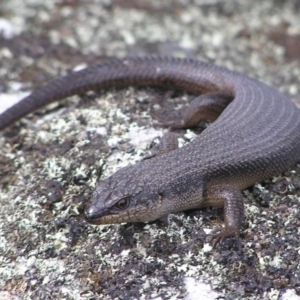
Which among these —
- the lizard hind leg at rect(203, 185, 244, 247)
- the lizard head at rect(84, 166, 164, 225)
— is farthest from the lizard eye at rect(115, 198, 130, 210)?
the lizard hind leg at rect(203, 185, 244, 247)

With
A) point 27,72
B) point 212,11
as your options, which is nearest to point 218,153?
point 27,72

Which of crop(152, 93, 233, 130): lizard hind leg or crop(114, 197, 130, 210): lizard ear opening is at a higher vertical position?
crop(114, 197, 130, 210): lizard ear opening

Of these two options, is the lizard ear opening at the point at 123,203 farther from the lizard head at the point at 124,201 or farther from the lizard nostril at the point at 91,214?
the lizard nostril at the point at 91,214

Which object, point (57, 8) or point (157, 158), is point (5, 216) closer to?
point (157, 158)

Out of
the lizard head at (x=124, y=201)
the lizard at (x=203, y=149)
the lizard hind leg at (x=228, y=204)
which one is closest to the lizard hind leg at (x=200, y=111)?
the lizard at (x=203, y=149)

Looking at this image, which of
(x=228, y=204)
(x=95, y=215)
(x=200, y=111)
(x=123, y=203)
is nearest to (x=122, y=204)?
(x=123, y=203)

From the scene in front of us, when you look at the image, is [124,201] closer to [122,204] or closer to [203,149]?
[122,204]

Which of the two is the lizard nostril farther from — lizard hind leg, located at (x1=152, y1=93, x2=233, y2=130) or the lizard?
lizard hind leg, located at (x1=152, y1=93, x2=233, y2=130)
